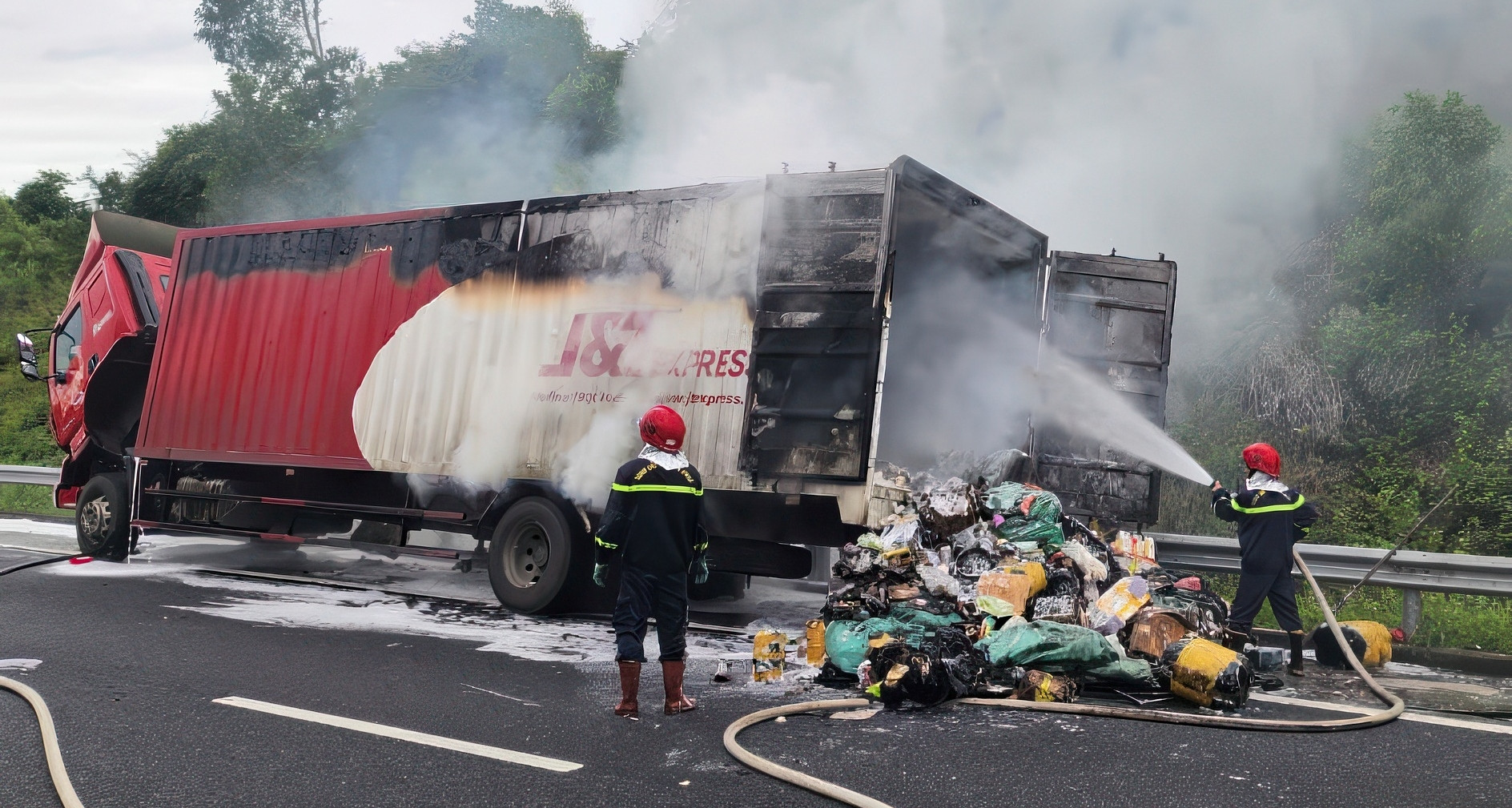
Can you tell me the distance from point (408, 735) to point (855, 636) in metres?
2.27

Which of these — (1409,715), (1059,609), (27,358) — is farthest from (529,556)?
(27,358)

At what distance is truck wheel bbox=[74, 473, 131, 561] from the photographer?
10203mm

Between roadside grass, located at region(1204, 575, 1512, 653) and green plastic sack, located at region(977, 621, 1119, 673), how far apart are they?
7.56ft

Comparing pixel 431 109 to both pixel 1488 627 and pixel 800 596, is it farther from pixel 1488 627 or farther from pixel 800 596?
pixel 1488 627

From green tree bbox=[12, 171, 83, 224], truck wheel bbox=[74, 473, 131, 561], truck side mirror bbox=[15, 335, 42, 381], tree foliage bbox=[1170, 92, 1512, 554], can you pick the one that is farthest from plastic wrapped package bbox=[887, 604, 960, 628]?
green tree bbox=[12, 171, 83, 224]

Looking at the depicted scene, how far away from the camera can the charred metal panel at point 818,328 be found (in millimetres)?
6422

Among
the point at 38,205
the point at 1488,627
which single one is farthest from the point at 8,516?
the point at 38,205

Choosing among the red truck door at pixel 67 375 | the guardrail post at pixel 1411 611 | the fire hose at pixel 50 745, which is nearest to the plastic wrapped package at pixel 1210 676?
the guardrail post at pixel 1411 611

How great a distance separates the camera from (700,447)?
6.98 meters

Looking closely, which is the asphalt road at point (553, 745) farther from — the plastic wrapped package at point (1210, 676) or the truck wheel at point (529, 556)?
the truck wheel at point (529, 556)

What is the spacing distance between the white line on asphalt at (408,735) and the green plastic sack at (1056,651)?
93.6 inches

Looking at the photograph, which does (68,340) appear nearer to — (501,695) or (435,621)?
(435,621)

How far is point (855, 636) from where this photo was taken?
559 centimetres

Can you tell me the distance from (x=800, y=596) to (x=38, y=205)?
3202 centimetres
